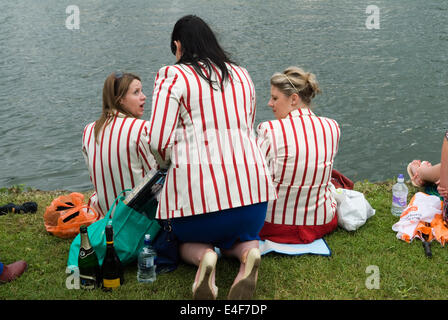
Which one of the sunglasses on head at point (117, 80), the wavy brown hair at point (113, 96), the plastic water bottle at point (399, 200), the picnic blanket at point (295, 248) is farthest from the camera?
the plastic water bottle at point (399, 200)

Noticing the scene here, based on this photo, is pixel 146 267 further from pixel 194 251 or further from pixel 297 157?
pixel 297 157

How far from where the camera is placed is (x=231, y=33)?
18750 mm

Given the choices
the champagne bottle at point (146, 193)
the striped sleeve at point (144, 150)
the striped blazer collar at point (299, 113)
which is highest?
the striped blazer collar at point (299, 113)

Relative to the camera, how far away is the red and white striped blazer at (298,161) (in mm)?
4461

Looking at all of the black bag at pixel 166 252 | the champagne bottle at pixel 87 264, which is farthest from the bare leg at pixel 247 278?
the champagne bottle at pixel 87 264

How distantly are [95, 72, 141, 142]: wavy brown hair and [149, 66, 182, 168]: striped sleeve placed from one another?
1.10 meters

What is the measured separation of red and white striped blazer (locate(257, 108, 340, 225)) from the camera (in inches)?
176

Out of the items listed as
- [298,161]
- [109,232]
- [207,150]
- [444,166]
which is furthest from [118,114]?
[444,166]

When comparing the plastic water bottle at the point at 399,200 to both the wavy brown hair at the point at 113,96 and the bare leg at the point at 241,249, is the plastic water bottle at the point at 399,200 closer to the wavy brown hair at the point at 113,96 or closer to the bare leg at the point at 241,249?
the bare leg at the point at 241,249

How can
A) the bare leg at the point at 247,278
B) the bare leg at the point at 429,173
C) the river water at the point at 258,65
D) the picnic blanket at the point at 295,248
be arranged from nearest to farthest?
the bare leg at the point at 247,278
the picnic blanket at the point at 295,248
the bare leg at the point at 429,173
the river water at the point at 258,65

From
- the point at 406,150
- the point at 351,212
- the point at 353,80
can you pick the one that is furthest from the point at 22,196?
the point at 353,80

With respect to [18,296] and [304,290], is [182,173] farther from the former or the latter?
[18,296]

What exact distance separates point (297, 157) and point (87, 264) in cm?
179

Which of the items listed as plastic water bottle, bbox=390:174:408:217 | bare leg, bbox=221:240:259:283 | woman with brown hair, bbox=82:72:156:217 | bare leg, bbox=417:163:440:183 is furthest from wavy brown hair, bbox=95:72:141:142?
bare leg, bbox=417:163:440:183
